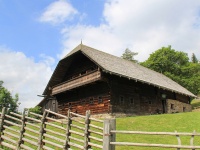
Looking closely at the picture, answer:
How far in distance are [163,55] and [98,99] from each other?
3185 centimetres

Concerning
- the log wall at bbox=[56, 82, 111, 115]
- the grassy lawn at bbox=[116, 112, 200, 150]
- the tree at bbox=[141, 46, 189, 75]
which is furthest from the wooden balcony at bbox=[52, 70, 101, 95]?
the tree at bbox=[141, 46, 189, 75]

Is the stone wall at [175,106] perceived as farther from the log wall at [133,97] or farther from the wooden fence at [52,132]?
the wooden fence at [52,132]

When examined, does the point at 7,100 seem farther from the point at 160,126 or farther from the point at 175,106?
the point at 160,126

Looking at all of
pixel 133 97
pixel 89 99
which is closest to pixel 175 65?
pixel 133 97

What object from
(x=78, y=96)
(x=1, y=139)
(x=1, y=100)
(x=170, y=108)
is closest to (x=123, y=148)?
(x=1, y=139)

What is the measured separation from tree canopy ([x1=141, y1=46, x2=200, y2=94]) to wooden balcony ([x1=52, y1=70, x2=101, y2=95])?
2790 centimetres

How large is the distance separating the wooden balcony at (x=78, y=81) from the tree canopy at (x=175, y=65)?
2790cm

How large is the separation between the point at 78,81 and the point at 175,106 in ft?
45.4

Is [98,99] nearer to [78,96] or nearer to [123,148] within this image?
[78,96]

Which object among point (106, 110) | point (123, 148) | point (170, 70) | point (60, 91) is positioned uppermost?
point (170, 70)

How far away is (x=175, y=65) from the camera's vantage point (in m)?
51.8

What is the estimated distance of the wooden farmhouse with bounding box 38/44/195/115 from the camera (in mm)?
23703

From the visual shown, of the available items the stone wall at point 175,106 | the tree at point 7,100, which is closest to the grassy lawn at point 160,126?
the stone wall at point 175,106

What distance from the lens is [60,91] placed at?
2772 cm
